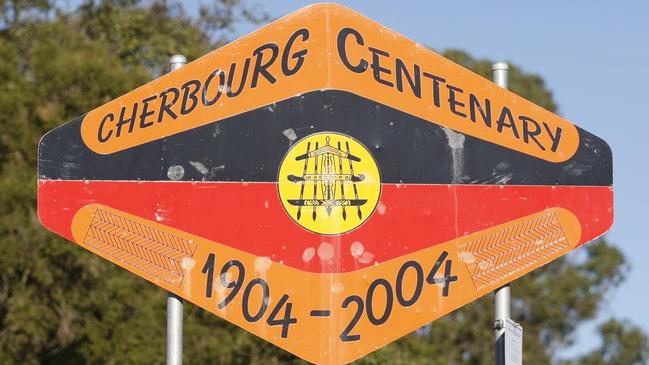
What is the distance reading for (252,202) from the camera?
24.4ft

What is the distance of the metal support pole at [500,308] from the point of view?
7.37 meters

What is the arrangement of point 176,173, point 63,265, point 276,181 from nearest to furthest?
point 276,181, point 176,173, point 63,265

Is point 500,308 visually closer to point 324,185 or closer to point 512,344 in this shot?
point 512,344

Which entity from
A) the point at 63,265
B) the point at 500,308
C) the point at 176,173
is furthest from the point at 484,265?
the point at 63,265

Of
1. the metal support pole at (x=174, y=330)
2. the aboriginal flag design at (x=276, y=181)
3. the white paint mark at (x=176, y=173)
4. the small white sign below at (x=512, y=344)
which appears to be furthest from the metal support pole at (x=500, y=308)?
the white paint mark at (x=176, y=173)

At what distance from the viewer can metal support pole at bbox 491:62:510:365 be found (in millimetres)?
7367

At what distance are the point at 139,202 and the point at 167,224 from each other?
0.20m

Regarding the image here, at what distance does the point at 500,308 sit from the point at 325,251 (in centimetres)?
106

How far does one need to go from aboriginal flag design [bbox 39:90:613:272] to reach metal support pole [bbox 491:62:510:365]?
0.40 m

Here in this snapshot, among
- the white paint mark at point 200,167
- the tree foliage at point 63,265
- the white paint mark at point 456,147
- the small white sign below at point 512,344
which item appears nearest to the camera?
the small white sign below at point 512,344

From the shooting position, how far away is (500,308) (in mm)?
7559

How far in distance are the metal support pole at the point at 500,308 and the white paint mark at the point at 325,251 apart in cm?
98

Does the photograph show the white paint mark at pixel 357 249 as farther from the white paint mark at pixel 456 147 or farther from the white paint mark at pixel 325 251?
the white paint mark at pixel 456 147

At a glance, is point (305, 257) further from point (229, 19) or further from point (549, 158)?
point (229, 19)
